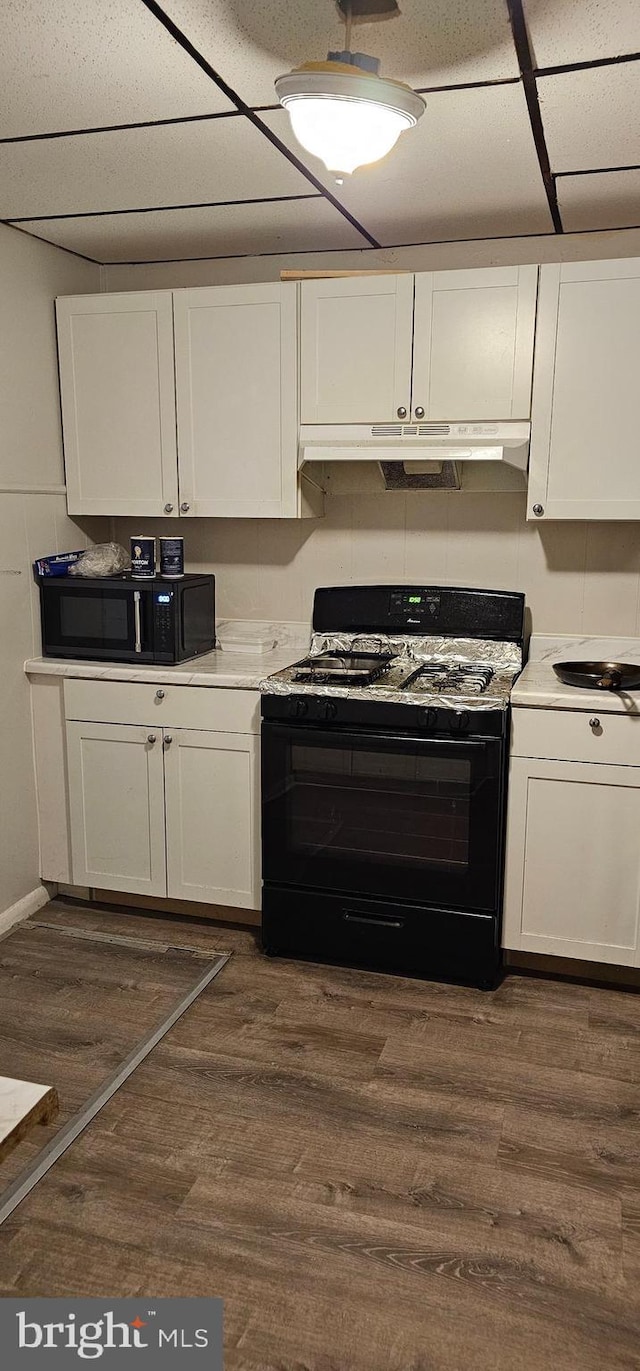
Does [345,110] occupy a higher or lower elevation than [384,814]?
higher

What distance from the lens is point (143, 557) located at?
133 inches

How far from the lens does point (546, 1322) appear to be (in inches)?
70.4

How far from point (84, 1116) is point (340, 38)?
2.44 meters

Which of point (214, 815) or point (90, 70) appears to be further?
point (214, 815)

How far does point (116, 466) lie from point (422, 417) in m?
1.13

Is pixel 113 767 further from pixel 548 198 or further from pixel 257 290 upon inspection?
pixel 548 198

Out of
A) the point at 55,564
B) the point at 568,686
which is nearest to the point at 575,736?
the point at 568,686

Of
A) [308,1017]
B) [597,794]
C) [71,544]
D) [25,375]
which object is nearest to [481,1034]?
[308,1017]

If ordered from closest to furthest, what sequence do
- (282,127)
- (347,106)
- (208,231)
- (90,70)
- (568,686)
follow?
1. (347,106)
2. (90,70)
3. (282,127)
4. (568,686)
5. (208,231)

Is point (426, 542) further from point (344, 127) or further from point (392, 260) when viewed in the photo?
point (344, 127)

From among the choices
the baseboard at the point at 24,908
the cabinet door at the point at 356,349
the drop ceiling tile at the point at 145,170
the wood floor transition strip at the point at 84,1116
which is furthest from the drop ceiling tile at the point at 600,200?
the baseboard at the point at 24,908

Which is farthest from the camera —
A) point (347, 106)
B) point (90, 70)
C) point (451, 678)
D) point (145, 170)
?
point (451, 678)

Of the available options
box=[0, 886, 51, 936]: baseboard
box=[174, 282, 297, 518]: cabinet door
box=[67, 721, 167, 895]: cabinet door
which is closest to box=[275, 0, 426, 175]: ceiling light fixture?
box=[174, 282, 297, 518]: cabinet door

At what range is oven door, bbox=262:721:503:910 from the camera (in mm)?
2861
